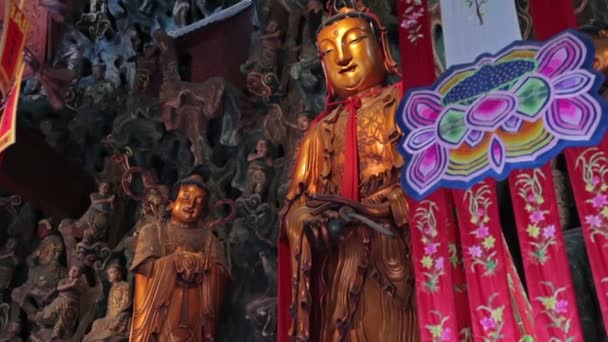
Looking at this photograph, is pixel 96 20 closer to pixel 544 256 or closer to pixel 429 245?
pixel 429 245

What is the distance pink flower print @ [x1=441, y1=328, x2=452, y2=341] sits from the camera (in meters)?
3.25

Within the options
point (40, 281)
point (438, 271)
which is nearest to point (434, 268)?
point (438, 271)

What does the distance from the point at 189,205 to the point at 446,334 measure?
2525 millimetres

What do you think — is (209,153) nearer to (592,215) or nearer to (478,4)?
(478,4)

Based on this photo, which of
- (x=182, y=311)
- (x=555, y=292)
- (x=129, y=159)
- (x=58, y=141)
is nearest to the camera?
(x=555, y=292)

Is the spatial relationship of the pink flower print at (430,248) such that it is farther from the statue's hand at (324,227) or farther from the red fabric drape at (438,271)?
the statue's hand at (324,227)

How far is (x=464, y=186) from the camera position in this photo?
3.48m

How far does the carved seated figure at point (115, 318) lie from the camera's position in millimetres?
5445

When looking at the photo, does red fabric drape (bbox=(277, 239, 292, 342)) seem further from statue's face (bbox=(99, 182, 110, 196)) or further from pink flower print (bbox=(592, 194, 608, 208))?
statue's face (bbox=(99, 182, 110, 196))

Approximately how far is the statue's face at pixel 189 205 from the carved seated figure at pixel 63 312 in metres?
1.16

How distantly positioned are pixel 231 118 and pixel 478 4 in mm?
2498

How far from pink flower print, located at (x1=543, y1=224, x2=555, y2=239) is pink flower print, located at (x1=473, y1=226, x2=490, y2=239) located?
0.84ft

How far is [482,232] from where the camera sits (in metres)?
3.36

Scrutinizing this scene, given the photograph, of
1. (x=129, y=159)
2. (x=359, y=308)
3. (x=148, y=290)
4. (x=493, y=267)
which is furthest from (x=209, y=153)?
(x=493, y=267)
